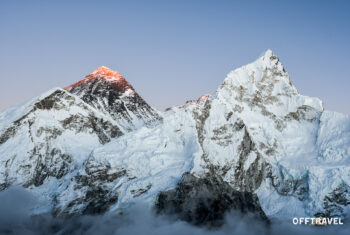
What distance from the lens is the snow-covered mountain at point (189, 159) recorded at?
478 ft

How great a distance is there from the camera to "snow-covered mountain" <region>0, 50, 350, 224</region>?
145750mm

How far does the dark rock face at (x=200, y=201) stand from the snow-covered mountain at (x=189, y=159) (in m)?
0.31

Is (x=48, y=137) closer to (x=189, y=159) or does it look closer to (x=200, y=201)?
(x=189, y=159)

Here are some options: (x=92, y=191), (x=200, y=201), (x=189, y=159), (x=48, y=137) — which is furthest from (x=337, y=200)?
(x=48, y=137)

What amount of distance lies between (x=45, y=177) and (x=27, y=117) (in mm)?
22239

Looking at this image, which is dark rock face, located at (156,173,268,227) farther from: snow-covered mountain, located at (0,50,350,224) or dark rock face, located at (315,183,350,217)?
dark rock face, located at (315,183,350,217)

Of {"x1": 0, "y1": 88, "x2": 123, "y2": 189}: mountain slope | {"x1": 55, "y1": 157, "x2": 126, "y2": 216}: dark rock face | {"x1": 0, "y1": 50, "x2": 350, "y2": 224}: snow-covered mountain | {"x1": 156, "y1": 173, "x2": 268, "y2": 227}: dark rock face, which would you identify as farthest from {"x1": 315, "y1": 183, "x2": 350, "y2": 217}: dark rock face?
{"x1": 0, "y1": 88, "x2": 123, "y2": 189}: mountain slope

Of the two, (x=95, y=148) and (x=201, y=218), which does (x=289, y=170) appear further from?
(x=95, y=148)

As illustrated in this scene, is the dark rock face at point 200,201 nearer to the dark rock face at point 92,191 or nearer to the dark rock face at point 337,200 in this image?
the dark rock face at point 92,191

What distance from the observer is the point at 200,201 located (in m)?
146

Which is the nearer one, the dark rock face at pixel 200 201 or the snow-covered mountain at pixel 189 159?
the dark rock face at pixel 200 201

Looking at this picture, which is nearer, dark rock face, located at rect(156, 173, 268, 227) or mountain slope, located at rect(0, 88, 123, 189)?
dark rock face, located at rect(156, 173, 268, 227)

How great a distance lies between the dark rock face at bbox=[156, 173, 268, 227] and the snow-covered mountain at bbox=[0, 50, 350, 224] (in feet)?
1.03

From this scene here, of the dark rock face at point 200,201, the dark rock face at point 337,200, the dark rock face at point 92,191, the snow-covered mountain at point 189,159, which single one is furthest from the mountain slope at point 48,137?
the dark rock face at point 337,200
